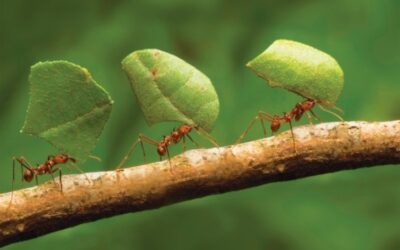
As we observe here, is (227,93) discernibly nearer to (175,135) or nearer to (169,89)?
(175,135)

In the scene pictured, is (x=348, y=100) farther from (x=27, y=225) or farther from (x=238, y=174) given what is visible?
(x=27, y=225)

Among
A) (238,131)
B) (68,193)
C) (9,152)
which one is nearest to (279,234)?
(238,131)

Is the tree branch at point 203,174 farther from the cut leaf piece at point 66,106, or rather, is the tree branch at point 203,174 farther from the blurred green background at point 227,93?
the blurred green background at point 227,93

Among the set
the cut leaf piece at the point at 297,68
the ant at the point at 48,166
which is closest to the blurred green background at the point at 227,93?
the ant at the point at 48,166

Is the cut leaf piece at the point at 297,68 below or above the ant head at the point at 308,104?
above

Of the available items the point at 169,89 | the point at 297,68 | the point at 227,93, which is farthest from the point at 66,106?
the point at 227,93
